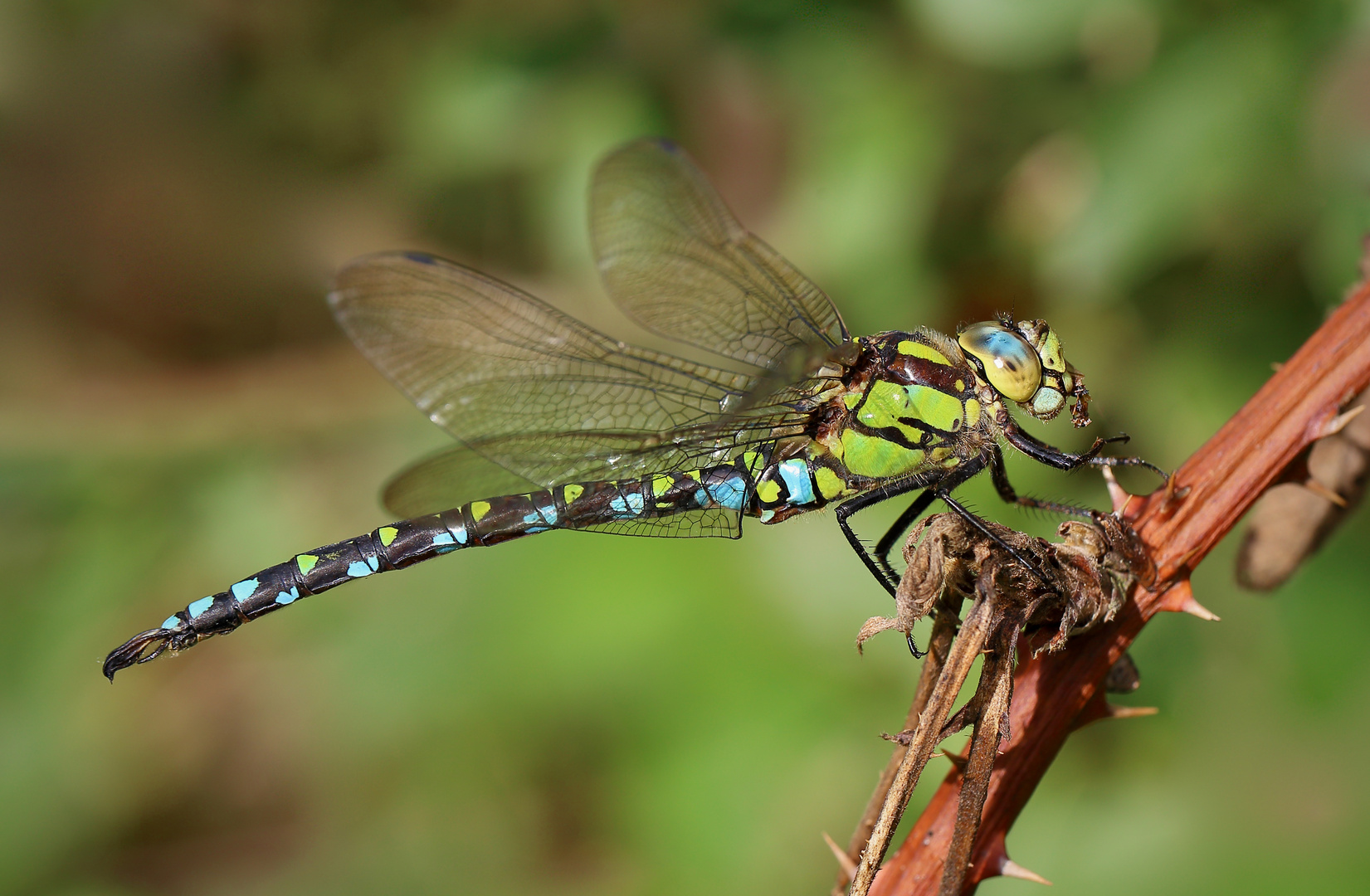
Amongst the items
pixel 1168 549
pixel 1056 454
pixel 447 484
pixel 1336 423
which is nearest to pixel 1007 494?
pixel 1056 454

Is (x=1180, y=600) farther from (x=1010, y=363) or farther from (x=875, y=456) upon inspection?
(x=875, y=456)

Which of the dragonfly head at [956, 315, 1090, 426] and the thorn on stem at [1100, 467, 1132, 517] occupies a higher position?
the dragonfly head at [956, 315, 1090, 426]

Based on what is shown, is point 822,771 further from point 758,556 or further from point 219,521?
point 219,521

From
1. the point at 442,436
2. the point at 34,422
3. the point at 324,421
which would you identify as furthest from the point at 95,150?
the point at 442,436

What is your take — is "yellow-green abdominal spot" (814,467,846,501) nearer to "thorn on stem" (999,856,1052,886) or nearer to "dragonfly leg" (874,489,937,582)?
"dragonfly leg" (874,489,937,582)

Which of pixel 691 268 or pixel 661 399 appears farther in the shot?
pixel 691 268

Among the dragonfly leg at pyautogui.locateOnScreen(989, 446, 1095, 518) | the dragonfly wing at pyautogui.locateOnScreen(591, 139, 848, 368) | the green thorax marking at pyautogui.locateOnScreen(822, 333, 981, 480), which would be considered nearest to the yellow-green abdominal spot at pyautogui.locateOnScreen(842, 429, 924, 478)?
the green thorax marking at pyautogui.locateOnScreen(822, 333, 981, 480)
